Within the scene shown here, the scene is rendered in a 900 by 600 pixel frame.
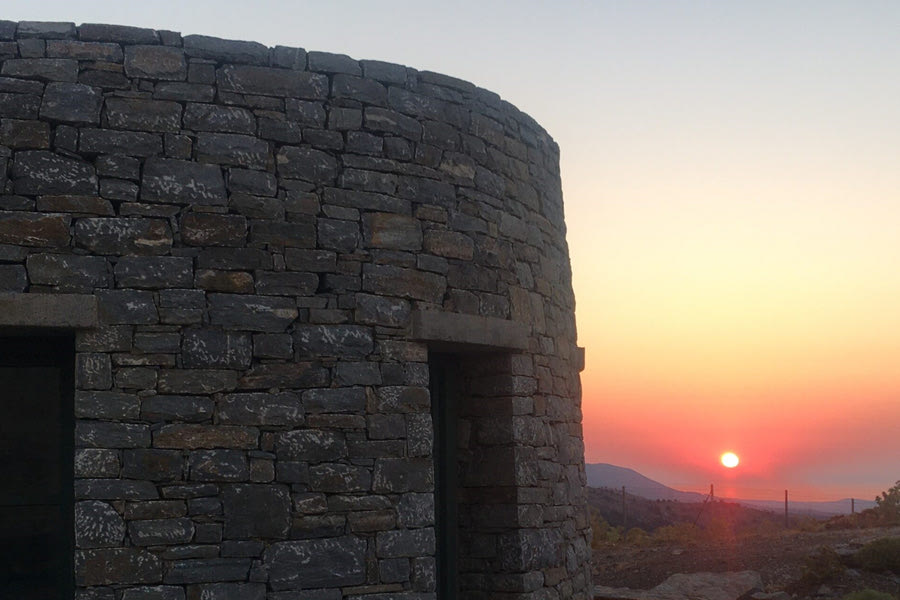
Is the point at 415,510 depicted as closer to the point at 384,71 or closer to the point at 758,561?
the point at 384,71

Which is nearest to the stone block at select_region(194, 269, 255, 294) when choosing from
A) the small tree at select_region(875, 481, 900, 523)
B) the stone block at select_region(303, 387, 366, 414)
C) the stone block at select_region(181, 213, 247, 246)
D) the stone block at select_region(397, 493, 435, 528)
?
the stone block at select_region(181, 213, 247, 246)

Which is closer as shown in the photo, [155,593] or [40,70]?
[155,593]

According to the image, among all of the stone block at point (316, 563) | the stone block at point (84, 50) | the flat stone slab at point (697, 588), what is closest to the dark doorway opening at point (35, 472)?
the stone block at point (316, 563)

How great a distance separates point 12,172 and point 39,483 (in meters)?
1.72

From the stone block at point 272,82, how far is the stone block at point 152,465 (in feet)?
6.80

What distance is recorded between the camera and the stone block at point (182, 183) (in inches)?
214

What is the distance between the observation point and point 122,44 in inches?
220

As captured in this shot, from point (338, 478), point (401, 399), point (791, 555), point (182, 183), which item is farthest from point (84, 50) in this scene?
point (791, 555)

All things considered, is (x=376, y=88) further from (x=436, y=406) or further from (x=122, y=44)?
(x=436, y=406)

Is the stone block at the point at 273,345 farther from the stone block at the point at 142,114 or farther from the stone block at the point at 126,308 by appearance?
the stone block at the point at 142,114

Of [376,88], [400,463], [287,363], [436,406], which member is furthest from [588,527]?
[376,88]

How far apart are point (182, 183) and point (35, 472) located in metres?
1.81

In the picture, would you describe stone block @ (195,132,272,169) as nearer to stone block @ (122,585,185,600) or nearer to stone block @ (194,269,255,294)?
stone block @ (194,269,255,294)

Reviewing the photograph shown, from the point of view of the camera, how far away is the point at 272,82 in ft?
19.0
